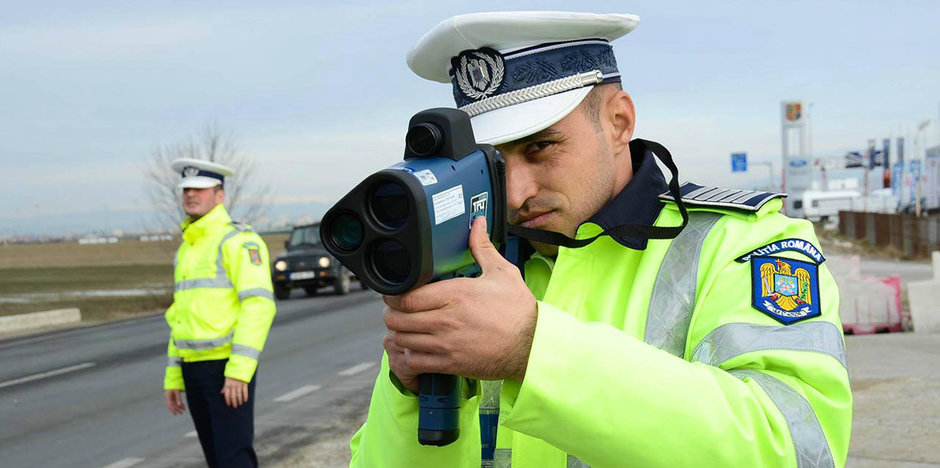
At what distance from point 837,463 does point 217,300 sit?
15.1 feet

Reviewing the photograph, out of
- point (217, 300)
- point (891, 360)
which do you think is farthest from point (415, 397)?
point (891, 360)

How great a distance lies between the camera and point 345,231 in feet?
4.29

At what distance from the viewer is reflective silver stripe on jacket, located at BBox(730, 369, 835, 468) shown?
1.23 m

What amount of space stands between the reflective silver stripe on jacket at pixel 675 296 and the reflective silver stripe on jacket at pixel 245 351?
13.1 ft

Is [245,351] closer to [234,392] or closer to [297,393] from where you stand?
[234,392]

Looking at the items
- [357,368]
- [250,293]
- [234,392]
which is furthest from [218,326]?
[357,368]

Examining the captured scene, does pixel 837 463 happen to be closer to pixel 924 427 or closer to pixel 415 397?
pixel 415 397

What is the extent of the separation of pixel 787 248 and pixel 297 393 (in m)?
7.84

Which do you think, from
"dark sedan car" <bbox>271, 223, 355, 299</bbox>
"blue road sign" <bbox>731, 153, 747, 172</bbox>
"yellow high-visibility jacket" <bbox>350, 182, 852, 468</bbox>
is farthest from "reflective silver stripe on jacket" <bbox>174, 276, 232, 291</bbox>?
"blue road sign" <bbox>731, 153, 747, 172</bbox>

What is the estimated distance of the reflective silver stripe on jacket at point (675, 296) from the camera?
4.86 feet

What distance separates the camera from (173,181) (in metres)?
29.8

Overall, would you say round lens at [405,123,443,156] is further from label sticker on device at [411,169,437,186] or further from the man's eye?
the man's eye

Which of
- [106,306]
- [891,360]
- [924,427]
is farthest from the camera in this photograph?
[106,306]

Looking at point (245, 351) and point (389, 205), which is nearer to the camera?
point (389, 205)
